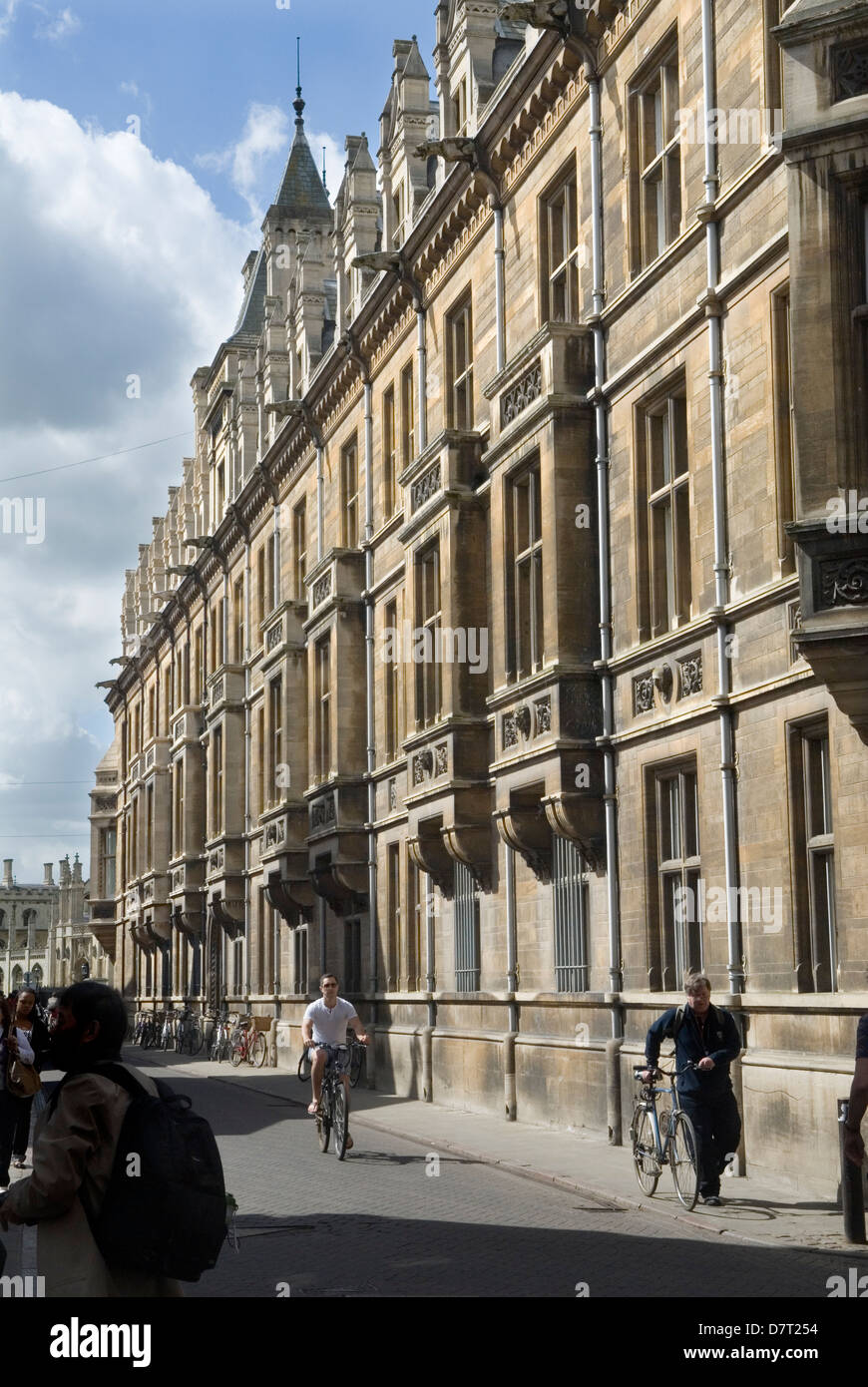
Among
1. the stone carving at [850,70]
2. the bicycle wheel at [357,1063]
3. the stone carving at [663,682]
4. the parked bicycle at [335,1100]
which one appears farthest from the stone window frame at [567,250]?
the bicycle wheel at [357,1063]

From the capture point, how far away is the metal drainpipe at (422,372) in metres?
28.4

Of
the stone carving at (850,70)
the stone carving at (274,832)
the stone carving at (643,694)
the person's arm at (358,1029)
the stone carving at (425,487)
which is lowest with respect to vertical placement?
the person's arm at (358,1029)

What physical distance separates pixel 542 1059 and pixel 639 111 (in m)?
11.1

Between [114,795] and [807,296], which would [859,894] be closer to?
[807,296]

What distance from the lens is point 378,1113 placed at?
24781mm

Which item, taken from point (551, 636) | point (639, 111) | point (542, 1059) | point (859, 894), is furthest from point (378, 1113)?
point (639, 111)

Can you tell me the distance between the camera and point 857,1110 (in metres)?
9.09

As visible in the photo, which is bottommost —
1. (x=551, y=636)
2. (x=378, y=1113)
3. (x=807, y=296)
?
(x=378, y=1113)

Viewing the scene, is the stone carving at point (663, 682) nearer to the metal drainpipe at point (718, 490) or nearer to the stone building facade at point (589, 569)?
the stone building facade at point (589, 569)

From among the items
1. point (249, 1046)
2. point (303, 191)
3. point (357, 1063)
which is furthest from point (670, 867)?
point (303, 191)

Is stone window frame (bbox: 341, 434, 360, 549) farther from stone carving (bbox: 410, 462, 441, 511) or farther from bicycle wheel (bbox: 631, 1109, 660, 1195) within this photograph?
bicycle wheel (bbox: 631, 1109, 660, 1195)

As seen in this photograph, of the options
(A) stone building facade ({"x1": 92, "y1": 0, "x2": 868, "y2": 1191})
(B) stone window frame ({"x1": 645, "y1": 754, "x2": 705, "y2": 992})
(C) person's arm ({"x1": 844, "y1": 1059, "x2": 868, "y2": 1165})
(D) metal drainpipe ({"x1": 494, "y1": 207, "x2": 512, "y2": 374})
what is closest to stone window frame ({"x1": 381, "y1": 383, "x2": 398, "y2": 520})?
(A) stone building facade ({"x1": 92, "y1": 0, "x2": 868, "y2": 1191})

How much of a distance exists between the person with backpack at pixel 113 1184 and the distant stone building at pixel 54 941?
355 feet

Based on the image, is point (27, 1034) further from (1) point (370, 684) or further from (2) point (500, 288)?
(1) point (370, 684)
